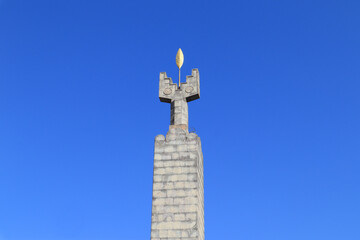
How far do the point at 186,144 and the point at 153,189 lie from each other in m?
2.51

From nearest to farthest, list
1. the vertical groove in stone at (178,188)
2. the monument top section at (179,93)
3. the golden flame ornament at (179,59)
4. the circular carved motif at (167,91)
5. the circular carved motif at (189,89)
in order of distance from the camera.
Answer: the vertical groove in stone at (178,188) < the monument top section at (179,93) < the circular carved motif at (189,89) < the circular carved motif at (167,91) < the golden flame ornament at (179,59)

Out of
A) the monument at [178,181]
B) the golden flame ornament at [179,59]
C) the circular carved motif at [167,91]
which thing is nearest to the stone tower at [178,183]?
the monument at [178,181]

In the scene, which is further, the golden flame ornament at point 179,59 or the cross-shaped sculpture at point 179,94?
the golden flame ornament at point 179,59

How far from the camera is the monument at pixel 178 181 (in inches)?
739

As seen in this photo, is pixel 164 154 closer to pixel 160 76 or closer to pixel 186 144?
pixel 186 144

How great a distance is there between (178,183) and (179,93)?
4.84 m

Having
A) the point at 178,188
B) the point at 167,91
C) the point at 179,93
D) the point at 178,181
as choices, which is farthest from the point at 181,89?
the point at 178,188

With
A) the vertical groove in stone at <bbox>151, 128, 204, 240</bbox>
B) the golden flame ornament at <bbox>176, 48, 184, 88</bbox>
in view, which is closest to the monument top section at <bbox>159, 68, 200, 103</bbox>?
the golden flame ornament at <bbox>176, 48, 184, 88</bbox>

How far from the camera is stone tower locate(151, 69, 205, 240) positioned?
18.8 metres

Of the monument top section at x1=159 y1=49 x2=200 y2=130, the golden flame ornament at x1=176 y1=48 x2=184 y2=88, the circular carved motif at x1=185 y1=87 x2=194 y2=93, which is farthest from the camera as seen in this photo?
the golden flame ornament at x1=176 y1=48 x2=184 y2=88

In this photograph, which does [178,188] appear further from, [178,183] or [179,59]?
[179,59]

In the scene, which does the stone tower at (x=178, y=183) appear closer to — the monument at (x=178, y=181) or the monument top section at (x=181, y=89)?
Answer: the monument at (x=178, y=181)

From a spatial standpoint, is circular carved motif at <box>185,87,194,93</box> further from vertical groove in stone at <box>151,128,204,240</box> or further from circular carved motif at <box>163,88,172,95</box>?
vertical groove in stone at <box>151,128,204,240</box>

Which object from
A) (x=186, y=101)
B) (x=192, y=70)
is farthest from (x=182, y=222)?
(x=192, y=70)
